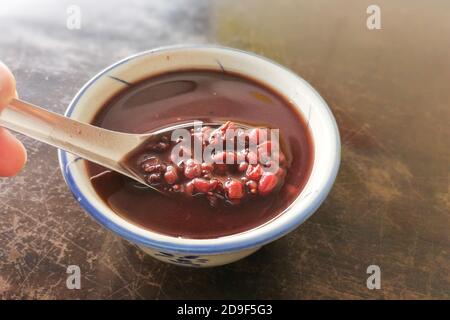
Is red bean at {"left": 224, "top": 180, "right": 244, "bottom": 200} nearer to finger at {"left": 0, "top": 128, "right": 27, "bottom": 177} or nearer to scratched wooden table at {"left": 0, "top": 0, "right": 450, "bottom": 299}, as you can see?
scratched wooden table at {"left": 0, "top": 0, "right": 450, "bottom": 299}

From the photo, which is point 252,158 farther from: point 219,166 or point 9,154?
point 9,154

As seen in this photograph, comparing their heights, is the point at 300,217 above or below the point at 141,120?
below

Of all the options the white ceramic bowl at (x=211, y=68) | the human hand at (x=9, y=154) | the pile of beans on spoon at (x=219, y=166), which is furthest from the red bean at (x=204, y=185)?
the human hand at (x=9, y=154)

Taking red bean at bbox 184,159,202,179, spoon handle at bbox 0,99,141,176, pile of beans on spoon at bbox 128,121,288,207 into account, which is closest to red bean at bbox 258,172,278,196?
pile of beans on spoon at bbox 128,121,288,207

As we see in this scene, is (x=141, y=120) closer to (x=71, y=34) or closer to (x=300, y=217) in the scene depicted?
(x=300, y=217)

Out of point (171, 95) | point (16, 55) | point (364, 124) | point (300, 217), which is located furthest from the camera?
point (16, 55)

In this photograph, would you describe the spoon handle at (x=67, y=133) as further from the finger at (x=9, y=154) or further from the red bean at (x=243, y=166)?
the red bean at (x=243, y=166)

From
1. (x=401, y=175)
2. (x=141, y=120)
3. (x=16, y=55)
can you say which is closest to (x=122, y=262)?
(x=141, y=120)
